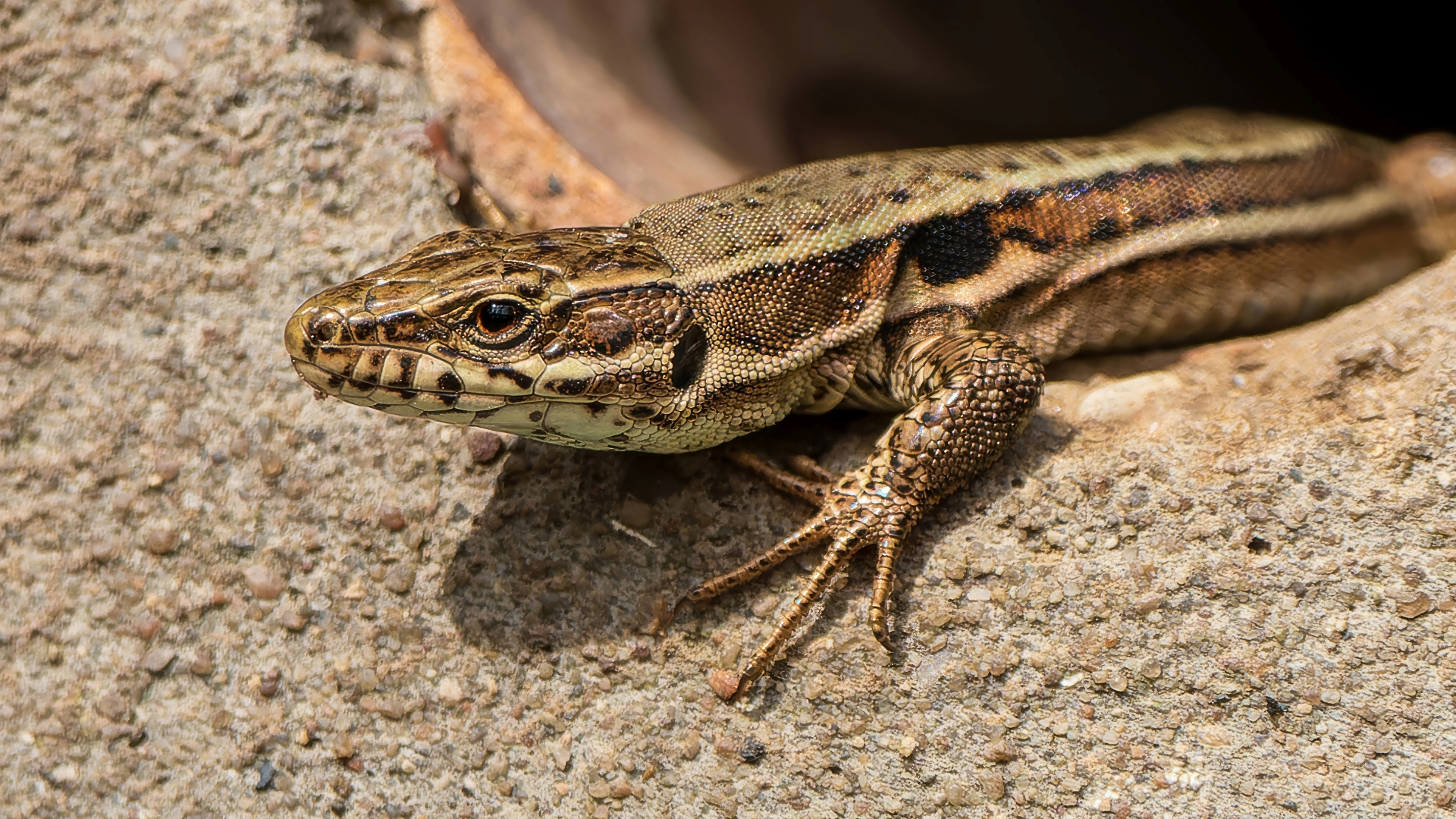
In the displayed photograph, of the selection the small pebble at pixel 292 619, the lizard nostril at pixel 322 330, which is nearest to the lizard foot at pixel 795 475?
the lizard nostril at pixel 322 330

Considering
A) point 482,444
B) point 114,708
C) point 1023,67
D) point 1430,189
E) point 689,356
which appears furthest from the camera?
point 1023,67

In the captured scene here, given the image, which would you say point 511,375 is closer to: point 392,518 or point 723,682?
point 392,518

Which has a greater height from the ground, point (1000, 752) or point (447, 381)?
point (447, 381)

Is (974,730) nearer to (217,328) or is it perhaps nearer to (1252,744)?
(1252,744)

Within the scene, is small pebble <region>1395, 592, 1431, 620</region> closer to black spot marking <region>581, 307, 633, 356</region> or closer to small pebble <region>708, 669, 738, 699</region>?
small pebble <region>708, 669, 738, 699</region>

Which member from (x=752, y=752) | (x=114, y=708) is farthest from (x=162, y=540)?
(x=752, y=752)

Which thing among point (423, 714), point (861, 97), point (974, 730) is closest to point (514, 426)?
point (423, 714)

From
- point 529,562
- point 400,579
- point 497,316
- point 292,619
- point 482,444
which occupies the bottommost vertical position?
point 292,619
